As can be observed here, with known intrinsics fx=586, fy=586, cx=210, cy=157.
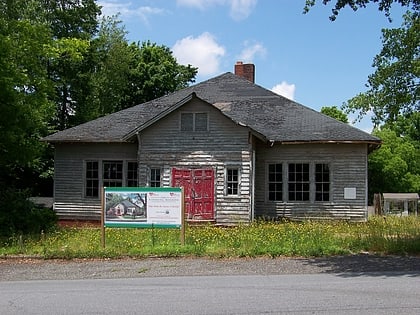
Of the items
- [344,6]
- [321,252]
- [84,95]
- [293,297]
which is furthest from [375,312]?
[84,95]

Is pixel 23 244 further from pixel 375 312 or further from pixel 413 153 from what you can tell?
pixel 413 153

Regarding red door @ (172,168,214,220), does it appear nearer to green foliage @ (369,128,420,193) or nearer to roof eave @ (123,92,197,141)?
roof eave @ (123,92,197,141)

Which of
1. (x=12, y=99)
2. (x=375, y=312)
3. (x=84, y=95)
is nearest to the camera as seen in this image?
(x=375, y=312)

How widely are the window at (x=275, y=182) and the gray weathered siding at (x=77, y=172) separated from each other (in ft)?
19.2

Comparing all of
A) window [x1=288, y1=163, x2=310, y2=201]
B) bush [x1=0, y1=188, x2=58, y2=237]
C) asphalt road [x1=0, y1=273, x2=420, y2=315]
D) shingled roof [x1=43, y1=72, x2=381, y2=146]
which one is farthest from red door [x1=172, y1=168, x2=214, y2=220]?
asphalt road [x1=0, y1=273, x2=420, y2=315]

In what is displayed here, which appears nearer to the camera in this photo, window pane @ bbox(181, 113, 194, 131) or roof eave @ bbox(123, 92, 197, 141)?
roof eave @ bbox(123, 92, 197, 141)

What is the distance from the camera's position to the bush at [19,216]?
1902 centimetres

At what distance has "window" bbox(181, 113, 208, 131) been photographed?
74.2ft

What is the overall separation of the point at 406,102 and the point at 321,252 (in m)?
8.30

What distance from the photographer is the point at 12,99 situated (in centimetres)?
1906

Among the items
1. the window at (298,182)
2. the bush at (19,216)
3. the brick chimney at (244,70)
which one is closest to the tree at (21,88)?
the bush at (19,216)

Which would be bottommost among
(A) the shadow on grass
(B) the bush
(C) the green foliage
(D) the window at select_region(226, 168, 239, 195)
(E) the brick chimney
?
(A) the shadow on grass

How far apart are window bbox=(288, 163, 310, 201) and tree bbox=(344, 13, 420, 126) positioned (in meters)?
3.55

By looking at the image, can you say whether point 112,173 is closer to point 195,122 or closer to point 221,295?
point 195,122
